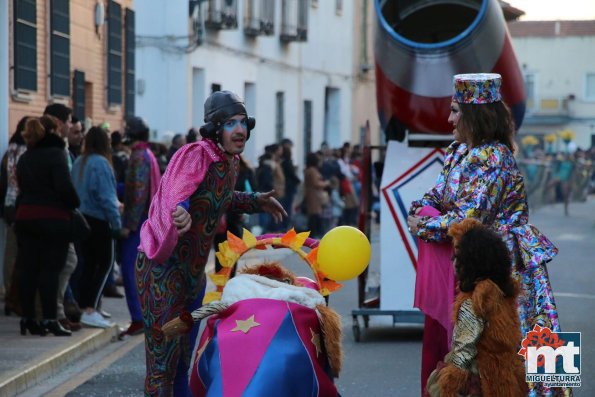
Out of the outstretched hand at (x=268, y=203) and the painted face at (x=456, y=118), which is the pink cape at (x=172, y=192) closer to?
the outstretched hand at (x=268, y=203)

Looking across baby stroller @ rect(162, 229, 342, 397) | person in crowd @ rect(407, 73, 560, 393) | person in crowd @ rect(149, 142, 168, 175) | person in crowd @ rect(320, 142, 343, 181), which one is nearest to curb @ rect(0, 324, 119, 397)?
baby stroller @ rect(162, 229, 342, 397)

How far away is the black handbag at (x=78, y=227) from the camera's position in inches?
447

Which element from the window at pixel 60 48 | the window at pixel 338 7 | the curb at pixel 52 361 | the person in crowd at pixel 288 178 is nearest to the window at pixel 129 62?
the window at pixel 60 48

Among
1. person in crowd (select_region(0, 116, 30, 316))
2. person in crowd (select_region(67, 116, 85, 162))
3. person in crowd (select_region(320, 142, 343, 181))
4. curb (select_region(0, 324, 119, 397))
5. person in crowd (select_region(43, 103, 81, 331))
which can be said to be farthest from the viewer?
person in crowd (select_region(320, 142, 343, 181))

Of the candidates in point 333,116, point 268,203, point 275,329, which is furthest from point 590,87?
point 275,329

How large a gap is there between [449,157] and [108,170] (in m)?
5.64

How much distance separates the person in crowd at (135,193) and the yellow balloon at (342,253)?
5.10m

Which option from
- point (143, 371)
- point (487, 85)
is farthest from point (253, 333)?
point (143, 371)

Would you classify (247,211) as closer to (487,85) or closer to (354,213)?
(487,85)

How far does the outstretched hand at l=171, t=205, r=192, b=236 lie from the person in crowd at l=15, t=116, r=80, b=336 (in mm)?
4578

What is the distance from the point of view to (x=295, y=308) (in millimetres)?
6340

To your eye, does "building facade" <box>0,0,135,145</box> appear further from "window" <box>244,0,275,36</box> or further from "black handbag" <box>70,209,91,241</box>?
"window" <box>244,0,275,36</box>

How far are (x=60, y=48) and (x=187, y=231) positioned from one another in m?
11.0

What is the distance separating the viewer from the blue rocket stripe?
6.14 metres
